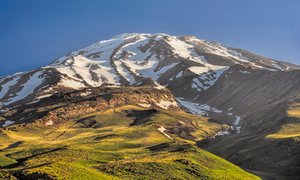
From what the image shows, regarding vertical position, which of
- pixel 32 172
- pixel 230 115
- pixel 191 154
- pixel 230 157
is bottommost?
pixel 230 115

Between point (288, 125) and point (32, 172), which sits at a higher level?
point (32, 172)

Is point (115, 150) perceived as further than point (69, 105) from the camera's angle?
No

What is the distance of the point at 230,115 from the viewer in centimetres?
19525

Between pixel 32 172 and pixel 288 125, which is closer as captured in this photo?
pixel 32 172

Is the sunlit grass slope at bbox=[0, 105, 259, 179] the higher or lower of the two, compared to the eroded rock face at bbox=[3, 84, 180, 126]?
higher

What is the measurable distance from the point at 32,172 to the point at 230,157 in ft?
216

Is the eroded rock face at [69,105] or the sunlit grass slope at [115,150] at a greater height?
the sunlit grass slope at [115,150]

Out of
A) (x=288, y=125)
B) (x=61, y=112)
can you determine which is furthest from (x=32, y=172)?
(x=61, y=112)

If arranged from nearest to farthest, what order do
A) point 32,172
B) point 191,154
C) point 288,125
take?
point 32,172 < point 191,154 < point 288,125

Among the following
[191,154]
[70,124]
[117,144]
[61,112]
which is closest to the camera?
[191,154]

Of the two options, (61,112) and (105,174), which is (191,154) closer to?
(105,174)

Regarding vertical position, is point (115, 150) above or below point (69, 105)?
above

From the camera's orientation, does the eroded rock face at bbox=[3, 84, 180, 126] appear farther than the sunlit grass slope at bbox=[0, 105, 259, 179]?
Yes

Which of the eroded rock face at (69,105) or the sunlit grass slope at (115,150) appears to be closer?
the sunlit grass slope at (115,150)
